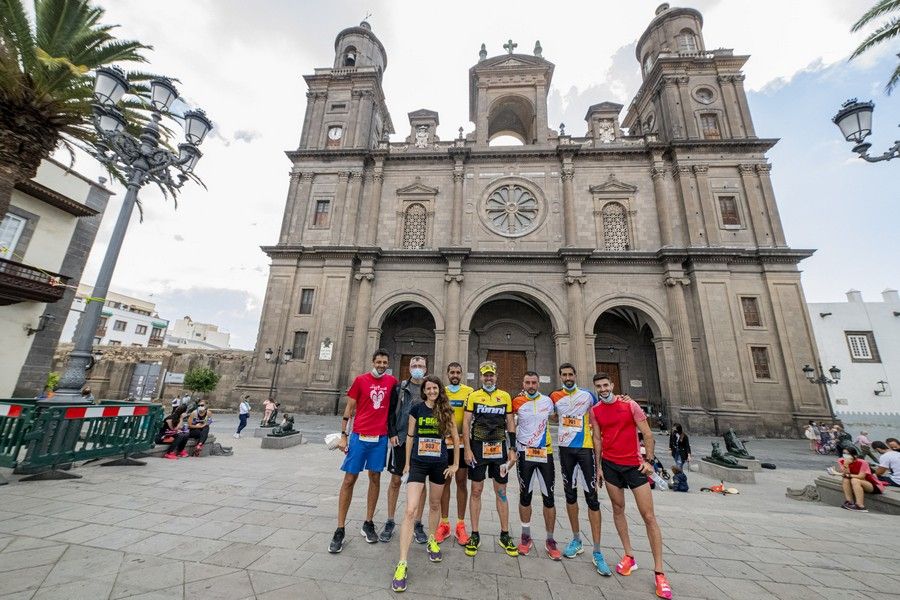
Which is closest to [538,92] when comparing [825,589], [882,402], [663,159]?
[663,159]

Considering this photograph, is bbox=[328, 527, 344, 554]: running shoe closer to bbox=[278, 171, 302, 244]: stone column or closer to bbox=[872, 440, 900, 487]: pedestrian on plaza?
bbox=[872, 440, 900, 487]: pedestrian on plaza

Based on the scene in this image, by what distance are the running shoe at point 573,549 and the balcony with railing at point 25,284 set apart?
630 inches

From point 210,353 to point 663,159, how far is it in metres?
31.2

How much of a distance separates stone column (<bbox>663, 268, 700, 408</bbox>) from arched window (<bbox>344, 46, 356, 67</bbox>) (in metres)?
25.1

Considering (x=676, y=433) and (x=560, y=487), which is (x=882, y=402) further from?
(x=560, y=487)

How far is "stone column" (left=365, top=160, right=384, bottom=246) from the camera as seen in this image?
20.0 metres

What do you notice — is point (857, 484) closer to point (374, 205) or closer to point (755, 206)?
point (755, 206)

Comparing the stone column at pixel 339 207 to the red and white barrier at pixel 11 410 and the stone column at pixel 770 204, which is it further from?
the stone column at pixel 770 204

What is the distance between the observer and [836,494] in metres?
6.82

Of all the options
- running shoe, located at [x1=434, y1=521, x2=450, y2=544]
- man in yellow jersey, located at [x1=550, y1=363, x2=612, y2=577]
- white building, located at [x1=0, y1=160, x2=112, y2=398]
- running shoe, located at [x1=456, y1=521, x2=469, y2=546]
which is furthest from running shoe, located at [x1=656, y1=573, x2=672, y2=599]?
white building, located at [x1=0, y1=160, x2=112, y2=398]

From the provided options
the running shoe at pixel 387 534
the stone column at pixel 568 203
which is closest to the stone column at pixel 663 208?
the stone column at pixel 568 203

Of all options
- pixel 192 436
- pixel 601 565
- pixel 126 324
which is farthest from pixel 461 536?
pixel 126 324

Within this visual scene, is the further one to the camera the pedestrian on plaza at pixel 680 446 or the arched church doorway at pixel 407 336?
the arched church doorway at pixel 407 336

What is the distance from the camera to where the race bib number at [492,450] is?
164 inches
